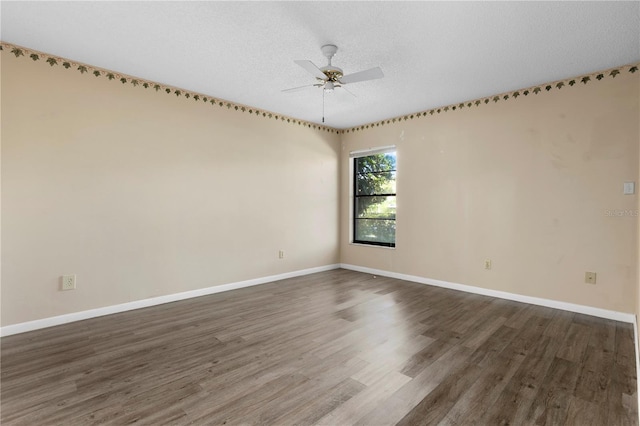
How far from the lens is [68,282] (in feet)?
10.2

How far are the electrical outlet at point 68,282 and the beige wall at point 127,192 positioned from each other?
0.05 m

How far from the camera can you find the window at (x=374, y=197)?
5.27m

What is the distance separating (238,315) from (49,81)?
9.43 ft

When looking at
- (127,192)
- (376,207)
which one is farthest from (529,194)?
(127,192)

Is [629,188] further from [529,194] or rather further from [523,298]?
[523,298]

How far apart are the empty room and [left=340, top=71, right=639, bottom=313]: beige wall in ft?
0.07

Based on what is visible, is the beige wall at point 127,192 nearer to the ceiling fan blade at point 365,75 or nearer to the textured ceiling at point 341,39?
the textured ceiling at point 341,39

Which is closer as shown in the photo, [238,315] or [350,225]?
[238,315]

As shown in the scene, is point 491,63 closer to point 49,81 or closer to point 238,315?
point 238,315

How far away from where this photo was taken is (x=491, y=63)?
3.09 m

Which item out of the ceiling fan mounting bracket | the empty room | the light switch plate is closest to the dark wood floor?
the empty room

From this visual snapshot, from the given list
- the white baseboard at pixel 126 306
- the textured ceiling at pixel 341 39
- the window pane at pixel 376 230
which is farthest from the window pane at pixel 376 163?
the white baseboard at pixel 126 306

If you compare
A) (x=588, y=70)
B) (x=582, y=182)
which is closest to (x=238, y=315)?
(x=582, y=182)

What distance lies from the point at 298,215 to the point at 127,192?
247cm
